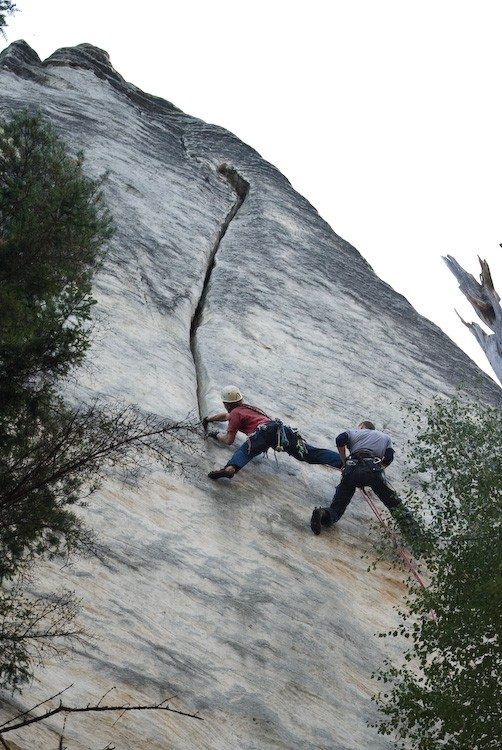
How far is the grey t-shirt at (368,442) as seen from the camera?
10.9m

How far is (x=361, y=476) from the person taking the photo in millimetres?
10570

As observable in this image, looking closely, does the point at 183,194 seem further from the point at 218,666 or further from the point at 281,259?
the point at 218,666

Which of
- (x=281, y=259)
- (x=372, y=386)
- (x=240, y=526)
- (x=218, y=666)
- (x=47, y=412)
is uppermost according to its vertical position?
(x=281, y=259)

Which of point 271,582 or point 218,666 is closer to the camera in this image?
point 218,666

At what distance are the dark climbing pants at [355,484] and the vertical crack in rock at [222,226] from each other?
3.10 m

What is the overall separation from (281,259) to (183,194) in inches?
129

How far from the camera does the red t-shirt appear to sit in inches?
447

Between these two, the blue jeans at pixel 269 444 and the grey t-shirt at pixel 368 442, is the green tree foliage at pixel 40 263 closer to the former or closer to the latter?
the blue jeans at pixel 269 444

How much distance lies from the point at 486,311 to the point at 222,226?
619 centimetres

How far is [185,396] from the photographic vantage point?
12.3 meters

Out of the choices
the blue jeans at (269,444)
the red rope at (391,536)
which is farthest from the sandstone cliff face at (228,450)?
the blue jeans at (269,444)

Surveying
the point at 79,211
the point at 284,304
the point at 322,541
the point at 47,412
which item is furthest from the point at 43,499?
the point at 284,304

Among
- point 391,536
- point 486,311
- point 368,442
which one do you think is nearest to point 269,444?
point 368,442

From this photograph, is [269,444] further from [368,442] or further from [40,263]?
[40,263]
